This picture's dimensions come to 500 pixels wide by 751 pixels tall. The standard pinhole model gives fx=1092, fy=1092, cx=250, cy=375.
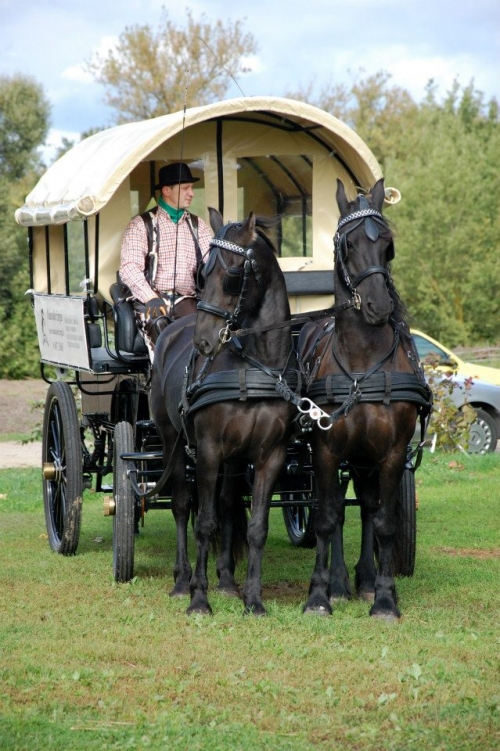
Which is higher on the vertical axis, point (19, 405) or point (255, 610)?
point (255, 610)

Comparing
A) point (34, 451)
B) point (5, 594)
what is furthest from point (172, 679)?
point (34, 451)

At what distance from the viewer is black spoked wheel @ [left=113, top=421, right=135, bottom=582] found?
284 inches

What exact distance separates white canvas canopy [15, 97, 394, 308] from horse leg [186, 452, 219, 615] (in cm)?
Answer: 207

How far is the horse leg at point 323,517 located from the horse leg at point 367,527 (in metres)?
0.32

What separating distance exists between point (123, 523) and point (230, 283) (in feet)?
6.58

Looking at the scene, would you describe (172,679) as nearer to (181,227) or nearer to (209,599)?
(209,599)

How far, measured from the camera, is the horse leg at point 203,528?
20.8 feet

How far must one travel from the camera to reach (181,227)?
7.92 m

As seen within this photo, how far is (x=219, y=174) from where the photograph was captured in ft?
28.1

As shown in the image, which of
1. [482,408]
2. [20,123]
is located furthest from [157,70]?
[482,408]

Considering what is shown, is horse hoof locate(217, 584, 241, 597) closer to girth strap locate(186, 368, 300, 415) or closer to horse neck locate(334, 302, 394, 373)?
girth strap locate(186, 368, 300, 415)

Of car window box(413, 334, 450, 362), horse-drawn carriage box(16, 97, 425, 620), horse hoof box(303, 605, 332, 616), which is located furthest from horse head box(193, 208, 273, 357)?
car window box(413, 334, 450, 362)

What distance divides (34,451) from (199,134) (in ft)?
27.7

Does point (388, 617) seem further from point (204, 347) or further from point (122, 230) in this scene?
point (122, 230)
